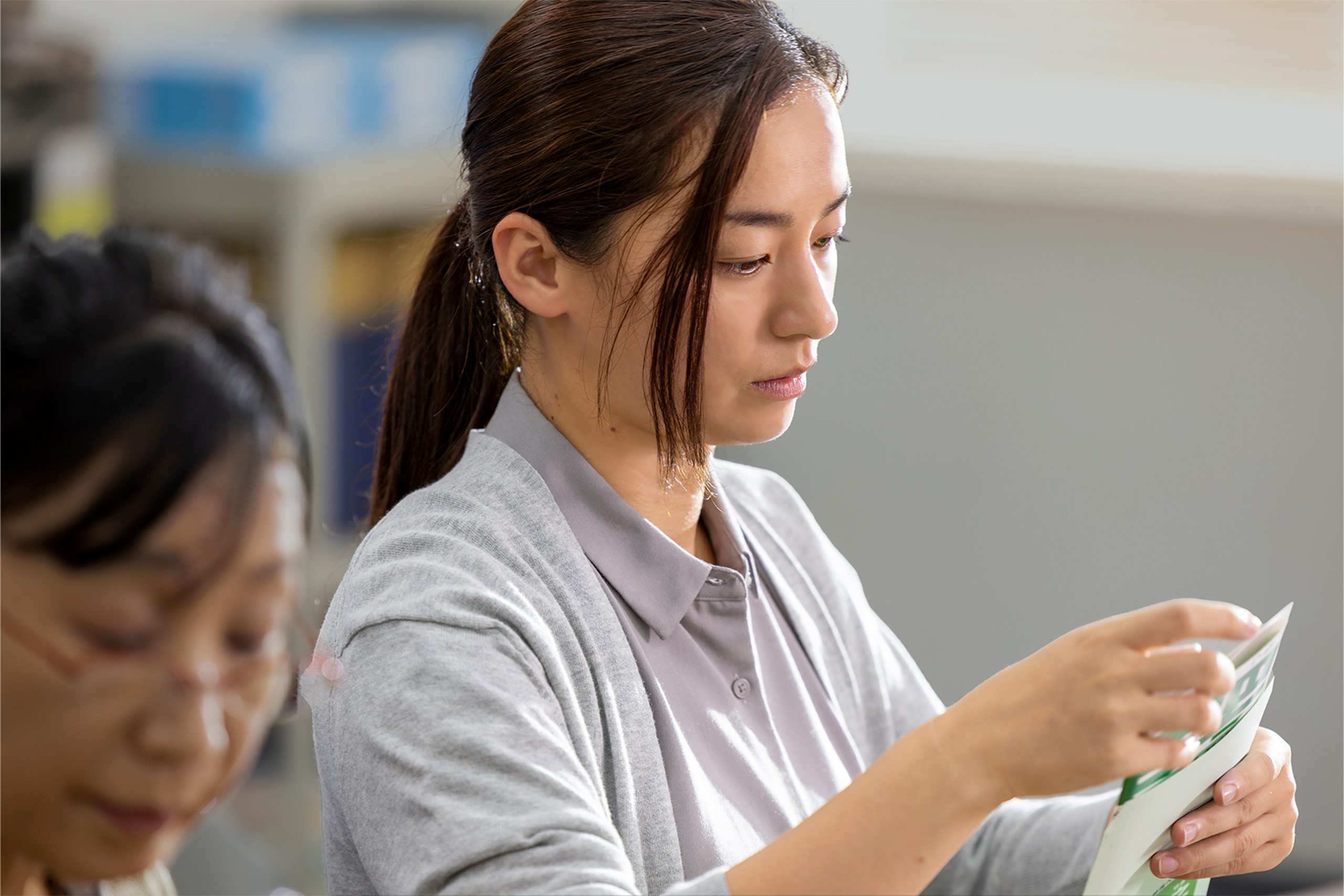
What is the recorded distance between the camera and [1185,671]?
0.65 meters

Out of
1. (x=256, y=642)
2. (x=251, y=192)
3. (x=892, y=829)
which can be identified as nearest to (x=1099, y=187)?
(x=251, y=192)

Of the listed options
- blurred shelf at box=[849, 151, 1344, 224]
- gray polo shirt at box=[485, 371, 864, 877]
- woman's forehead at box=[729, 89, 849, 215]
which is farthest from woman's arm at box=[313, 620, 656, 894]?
blurred shelf at box=[849, 151, 1344, 224]

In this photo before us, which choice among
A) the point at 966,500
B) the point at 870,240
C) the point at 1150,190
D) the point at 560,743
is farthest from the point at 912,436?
the point at 560,743

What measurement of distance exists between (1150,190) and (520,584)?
5.24ft

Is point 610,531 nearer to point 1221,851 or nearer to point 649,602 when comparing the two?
point 649,602

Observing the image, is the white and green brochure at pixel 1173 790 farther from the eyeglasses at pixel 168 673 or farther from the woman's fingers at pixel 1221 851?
the eyeglasses at pixel 168 673

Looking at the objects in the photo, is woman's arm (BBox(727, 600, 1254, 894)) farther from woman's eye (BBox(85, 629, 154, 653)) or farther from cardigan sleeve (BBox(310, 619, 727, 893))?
woman's eye (BBox(85, 629, 154, 653))

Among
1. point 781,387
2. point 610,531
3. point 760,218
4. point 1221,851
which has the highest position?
point 760,218

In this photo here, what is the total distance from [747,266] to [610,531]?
199 millimetres

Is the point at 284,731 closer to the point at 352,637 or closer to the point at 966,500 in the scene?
the point at 966,500

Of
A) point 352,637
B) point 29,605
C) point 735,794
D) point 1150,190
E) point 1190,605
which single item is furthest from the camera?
point 1150,190

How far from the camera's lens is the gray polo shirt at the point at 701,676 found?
860mm

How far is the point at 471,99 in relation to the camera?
0.97 metres

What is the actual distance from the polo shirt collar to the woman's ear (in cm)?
7
